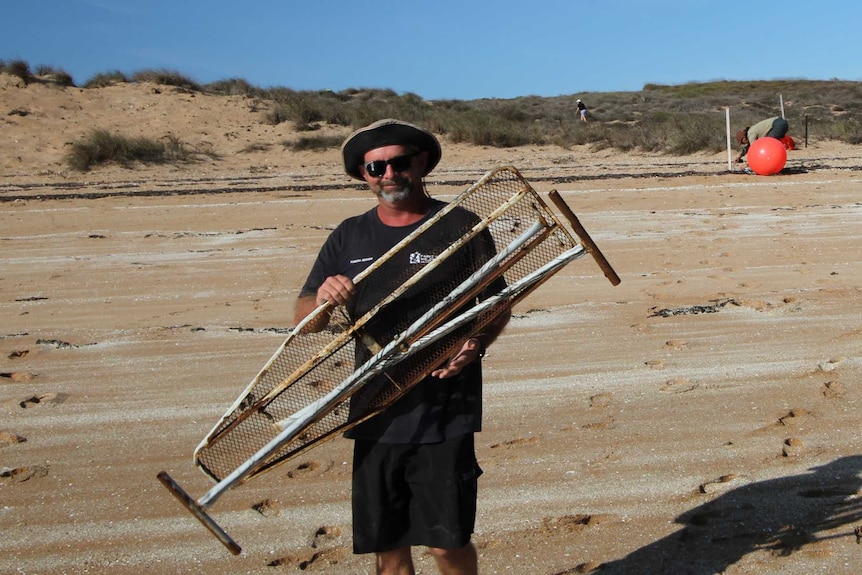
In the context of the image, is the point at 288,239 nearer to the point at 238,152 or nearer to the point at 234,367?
→ the point at 234,367

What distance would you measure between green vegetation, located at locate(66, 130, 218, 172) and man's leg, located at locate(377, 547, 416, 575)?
19.6 m

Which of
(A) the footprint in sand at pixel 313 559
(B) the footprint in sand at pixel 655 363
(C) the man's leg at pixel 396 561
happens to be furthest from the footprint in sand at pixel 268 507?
(B) the footprint in sand at pixel 655 363

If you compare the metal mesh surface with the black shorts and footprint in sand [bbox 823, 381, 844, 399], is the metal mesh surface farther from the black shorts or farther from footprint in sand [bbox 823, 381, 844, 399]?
footprint in sand [bbox 823, 381, 844, 399]

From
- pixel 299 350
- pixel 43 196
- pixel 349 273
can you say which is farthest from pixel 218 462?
pixel 43 196

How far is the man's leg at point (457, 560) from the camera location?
284 centimetres

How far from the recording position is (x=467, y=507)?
9.25 feet

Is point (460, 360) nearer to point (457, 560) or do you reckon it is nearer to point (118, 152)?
point (457, 560)

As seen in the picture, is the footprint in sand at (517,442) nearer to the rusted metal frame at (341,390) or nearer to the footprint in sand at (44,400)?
the rusted metal frame at (341,390)

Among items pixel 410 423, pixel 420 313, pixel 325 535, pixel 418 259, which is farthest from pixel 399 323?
pixel 325 535

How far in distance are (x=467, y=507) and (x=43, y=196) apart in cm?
1439

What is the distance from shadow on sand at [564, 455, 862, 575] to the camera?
3662 millimetres

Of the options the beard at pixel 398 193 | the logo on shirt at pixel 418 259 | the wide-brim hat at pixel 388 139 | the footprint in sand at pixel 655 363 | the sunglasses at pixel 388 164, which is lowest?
the footprint in sand at pixel 655 363

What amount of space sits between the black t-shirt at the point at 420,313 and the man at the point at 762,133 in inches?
568

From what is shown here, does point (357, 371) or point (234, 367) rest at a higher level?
point (357, 371)
